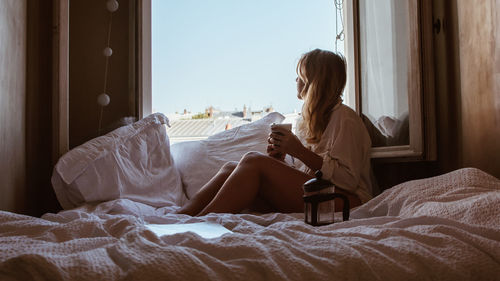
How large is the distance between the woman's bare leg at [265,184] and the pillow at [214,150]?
0.48m

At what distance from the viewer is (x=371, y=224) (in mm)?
1131

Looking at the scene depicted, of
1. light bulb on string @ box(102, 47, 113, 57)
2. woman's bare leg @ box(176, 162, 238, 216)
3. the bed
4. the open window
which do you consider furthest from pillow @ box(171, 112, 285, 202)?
the bed

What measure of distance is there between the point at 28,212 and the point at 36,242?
1341mm

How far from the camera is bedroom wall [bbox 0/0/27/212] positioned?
184cm

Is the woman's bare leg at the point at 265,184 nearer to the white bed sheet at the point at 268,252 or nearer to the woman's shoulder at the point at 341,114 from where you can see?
the woman's shoulder at the point at 341,114

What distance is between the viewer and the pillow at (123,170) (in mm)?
2010

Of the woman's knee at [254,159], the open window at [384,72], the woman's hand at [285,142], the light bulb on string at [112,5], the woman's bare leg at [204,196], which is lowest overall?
the woman's bare leg at [204,196]

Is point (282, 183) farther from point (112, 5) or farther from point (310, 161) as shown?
point (112, 5)

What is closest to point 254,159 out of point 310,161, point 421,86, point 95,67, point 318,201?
point 310,161

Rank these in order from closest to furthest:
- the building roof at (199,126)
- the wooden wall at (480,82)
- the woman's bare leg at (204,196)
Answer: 1. the wooden wall at (480,82)
2. the woman's bare leg at (204,196)
3. the building roof at (199,126)

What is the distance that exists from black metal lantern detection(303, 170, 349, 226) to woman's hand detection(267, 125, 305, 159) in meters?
0.45

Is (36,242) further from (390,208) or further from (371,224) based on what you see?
(390,208)

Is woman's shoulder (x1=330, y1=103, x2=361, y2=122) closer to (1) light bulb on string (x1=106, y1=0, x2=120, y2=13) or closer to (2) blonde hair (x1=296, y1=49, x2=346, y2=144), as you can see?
(2) blonde hair (x1=296, y1=49, x2=346, y2=144)

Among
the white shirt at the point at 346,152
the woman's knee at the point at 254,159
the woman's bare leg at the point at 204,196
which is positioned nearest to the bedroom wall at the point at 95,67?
the woman's bare leg at the point at 204,196
